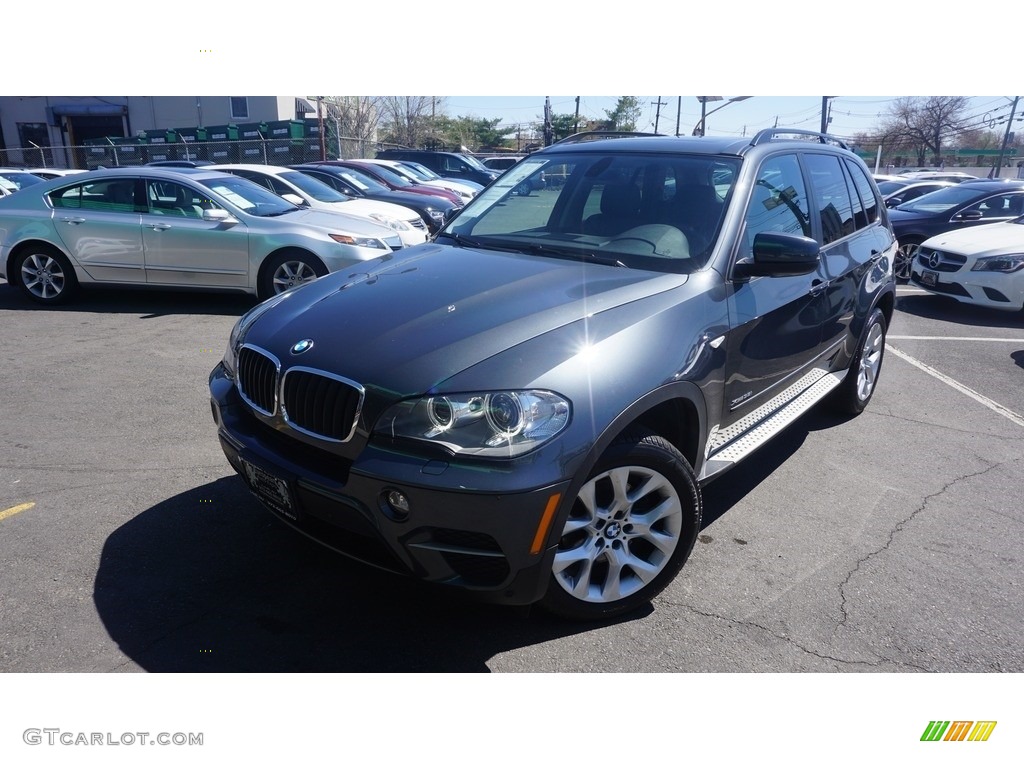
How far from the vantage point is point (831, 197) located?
471cm

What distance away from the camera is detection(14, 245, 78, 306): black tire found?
8.34 m

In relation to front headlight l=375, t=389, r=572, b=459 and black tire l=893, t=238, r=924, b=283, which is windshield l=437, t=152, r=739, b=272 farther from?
black tire l=893, t=238, r=924, b=283

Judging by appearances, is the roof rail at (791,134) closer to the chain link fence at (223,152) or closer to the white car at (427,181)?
the white car at (427,181)

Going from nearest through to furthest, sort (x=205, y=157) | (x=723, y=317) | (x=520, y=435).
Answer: (x=520, y=435) < (x=723, y=317) < (x=205, y=157)

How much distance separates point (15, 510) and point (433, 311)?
8.00 ft

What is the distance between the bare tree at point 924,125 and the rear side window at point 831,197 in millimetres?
44104

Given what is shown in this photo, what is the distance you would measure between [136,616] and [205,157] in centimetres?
2740

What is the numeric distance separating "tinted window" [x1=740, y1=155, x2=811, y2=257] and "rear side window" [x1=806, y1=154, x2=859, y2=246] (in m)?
0.23

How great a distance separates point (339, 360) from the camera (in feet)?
8.87

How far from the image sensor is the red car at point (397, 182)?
1605 centimetres

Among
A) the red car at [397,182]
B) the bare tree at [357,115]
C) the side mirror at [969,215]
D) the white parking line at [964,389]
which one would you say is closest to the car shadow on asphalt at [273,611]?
the white parking line at [964,389]

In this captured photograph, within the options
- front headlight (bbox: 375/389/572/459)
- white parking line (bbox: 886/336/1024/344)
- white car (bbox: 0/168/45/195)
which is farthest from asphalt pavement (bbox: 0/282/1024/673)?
white car (bbox: 0/168/45/195)

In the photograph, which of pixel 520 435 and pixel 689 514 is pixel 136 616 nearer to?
pixel 520 435
